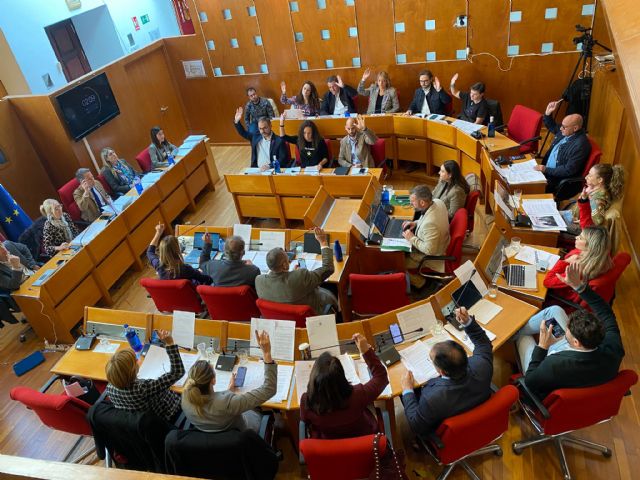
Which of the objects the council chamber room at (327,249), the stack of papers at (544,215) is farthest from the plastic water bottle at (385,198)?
the stack of papers at (544,215)

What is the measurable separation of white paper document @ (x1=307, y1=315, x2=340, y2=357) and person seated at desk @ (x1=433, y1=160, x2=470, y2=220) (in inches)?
88.9

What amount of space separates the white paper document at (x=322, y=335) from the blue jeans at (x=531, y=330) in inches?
56.7

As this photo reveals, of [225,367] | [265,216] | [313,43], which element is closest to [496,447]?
[225,367]

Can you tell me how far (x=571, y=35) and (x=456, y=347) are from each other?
6.27m

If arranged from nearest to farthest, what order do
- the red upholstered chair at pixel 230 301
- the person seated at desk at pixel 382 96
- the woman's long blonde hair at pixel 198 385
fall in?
the woman's long blonde hair at pixel 198 385, the red upholstered chair at pixel 230 301, the person seated at desk at pixel 382 96

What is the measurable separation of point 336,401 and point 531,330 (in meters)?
1.87

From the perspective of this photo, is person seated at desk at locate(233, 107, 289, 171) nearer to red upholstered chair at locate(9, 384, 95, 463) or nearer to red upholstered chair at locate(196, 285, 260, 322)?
red upholstered chair at locate(196, 285, 260, 322)

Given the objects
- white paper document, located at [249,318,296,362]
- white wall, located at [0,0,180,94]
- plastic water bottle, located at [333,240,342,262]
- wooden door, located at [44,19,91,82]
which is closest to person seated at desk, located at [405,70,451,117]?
plastic water bottle, located at [333,240,342,262]

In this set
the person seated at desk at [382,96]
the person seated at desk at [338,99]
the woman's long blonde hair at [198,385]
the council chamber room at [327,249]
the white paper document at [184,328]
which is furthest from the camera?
the person seated at desk at [338,99]

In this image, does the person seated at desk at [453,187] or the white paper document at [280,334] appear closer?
the white paper document at [280,334]

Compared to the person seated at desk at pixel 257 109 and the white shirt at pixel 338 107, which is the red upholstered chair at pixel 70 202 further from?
the white shirt at pixel 338 107

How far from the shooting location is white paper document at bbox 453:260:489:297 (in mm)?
4004

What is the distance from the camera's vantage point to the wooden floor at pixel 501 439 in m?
3.60

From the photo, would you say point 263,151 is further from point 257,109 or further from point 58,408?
point 58,408
